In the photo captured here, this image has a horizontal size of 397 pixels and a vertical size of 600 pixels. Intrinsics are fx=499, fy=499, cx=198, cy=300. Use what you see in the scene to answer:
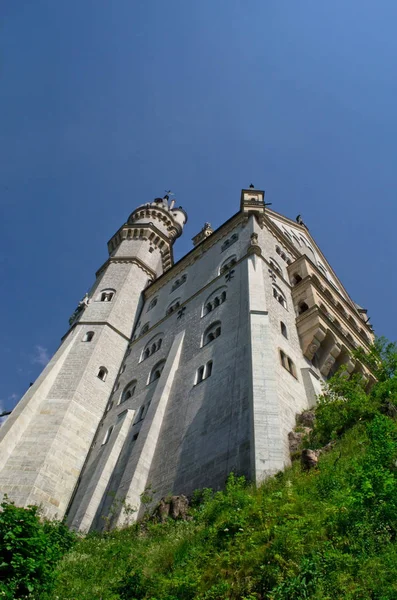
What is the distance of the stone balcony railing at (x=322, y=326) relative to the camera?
23281mm

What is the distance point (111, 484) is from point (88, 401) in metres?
6.35

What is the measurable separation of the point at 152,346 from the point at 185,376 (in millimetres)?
6680

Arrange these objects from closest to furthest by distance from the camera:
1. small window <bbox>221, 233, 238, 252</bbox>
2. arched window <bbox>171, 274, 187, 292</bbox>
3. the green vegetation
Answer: the green vegetation, small window <bbox>221, 233, 238, 252</bbox>, arched window <bbox>171, 274, 187, 292</bbox>

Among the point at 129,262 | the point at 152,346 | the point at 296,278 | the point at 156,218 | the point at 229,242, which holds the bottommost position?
the point at 152,346

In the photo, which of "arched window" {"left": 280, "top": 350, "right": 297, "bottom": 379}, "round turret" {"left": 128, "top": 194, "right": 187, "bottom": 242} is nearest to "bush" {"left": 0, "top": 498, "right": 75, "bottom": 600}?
"arched window" {"left": 280, "top": 350, "right": 297, "bottom": 379}

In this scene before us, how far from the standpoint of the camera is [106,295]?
3319cm

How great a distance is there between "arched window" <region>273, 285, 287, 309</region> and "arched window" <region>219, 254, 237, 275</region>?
2.79 metres

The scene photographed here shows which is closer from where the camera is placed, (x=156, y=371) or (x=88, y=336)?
(x=156, y=371)

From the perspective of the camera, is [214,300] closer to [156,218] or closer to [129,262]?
[129,262]

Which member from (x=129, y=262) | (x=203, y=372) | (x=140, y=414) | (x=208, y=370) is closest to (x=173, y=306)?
(x=140, y=414)

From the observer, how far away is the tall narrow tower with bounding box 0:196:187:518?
20.2m

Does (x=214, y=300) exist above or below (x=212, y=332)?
above

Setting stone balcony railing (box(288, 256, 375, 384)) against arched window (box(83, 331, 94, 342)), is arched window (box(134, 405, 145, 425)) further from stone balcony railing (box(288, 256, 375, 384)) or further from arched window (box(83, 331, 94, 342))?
arched window (box(83, 331, 94, 342))

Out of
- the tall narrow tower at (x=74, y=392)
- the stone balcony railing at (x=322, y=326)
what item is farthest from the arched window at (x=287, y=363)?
the tall narrow tower at (x=74, y=392)
